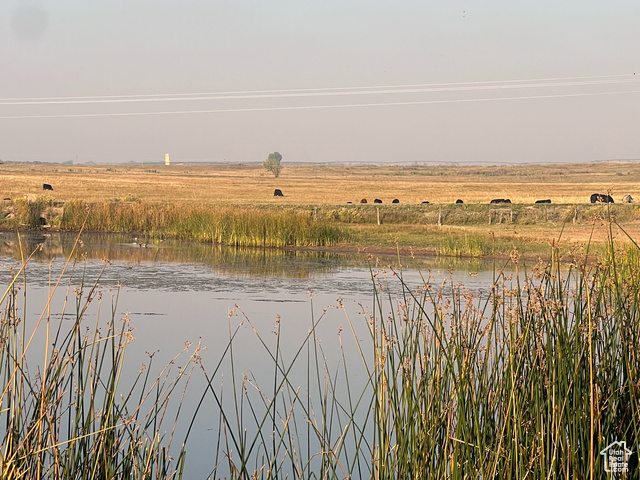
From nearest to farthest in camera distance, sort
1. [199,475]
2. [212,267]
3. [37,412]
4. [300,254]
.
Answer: [37,412] < [199,475] < [212,267] < [300,254]

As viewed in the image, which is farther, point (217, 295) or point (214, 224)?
point (214, 224)

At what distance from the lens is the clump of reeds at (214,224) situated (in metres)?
23.9

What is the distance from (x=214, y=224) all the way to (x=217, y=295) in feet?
34.8

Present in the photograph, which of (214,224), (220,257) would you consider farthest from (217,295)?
(214,224)

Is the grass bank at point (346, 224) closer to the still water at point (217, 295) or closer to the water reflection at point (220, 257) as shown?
the water reflection at point (220, 257)

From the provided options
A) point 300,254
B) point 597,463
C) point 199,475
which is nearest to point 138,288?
point 300,254

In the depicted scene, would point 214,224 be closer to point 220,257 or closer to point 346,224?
point 220,257

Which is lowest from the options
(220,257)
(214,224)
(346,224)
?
(220,257)

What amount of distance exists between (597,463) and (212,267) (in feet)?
50.6

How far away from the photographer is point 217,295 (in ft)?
47.1

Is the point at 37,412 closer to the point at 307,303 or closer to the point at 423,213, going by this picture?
the point at 307,303

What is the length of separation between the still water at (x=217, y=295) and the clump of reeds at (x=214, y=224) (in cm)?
102

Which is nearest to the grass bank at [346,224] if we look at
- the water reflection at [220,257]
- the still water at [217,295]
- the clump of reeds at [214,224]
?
the clump of reeds at [214,224]

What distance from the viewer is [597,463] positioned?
3.39 meters
